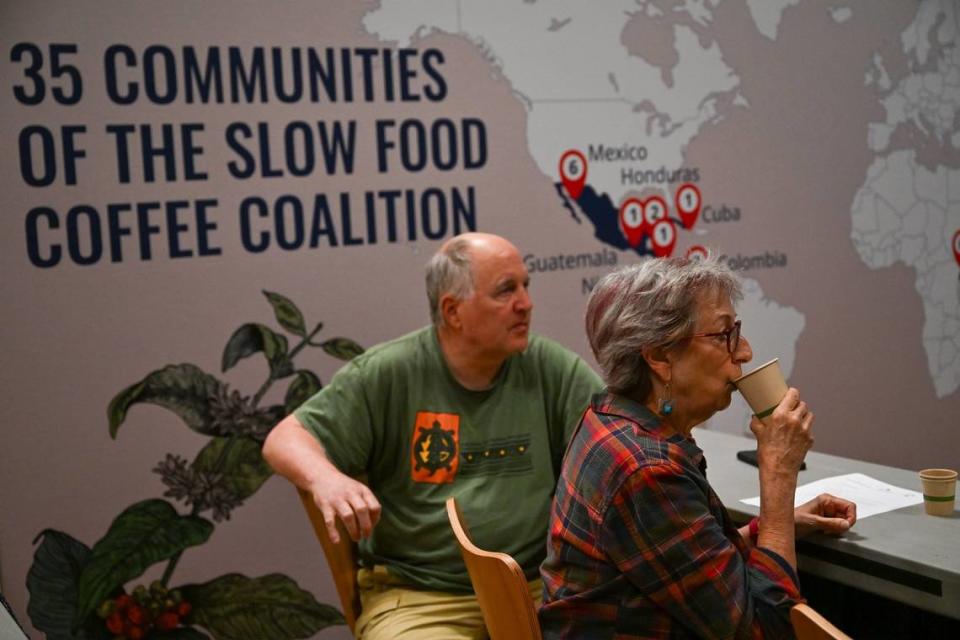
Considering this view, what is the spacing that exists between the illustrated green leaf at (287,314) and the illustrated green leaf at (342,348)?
87 millimetres

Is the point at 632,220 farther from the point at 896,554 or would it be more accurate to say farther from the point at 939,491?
the point at 896,554

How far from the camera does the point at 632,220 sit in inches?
146

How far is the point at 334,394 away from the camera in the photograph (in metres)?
2.38

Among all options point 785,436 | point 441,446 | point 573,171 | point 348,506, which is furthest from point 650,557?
point 573,171

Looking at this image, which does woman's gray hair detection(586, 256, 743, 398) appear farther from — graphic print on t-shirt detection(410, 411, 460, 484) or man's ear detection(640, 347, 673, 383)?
graphic print on t-shirt detection(410, 411, 460, 484)

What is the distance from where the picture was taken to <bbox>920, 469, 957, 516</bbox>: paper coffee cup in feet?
6.35

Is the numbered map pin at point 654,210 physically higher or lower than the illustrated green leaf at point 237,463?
higher

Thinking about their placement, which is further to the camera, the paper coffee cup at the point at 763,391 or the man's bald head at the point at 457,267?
the man's bald head at the point at 457,267

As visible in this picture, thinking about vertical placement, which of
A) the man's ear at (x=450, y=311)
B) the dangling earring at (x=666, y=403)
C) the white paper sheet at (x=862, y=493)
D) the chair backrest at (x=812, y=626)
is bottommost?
the white paper sheet at (x=862, y=493)

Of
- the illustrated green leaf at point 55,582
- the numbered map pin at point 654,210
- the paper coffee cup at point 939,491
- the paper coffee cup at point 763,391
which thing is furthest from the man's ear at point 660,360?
the numbered map pin at point 654,210

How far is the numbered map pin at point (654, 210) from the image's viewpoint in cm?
373

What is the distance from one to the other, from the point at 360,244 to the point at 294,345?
1.24ft

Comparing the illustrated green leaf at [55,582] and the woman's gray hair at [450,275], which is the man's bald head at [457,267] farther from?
the illustrated green leaf at [55,582]

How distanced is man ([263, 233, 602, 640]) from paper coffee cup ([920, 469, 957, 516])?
0.78 meters
